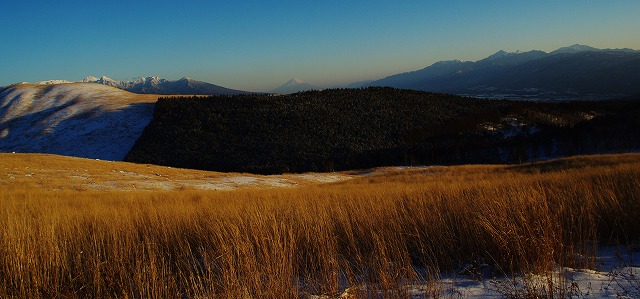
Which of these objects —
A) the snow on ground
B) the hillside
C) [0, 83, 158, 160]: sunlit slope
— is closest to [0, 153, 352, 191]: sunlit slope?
the hillside

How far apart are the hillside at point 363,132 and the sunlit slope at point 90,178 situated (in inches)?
598

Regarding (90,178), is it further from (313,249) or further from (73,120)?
(73,120)

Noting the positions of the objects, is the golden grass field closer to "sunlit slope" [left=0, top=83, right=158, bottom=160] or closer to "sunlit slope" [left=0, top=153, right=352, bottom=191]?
"sunlit slope" [left=0, top=153, right=352, bottom=191]

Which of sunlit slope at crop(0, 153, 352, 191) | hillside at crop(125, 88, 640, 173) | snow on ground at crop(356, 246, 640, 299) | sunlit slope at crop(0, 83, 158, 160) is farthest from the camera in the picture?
sunlit slope at crop(0, 83, 158, 160)

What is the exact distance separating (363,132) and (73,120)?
161 ft

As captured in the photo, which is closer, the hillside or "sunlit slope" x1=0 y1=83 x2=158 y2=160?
the hillside

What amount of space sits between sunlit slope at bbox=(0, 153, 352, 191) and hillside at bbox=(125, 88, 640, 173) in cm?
1518

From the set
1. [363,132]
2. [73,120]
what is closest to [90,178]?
[363,132]

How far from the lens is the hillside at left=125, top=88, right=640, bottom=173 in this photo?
4881cm

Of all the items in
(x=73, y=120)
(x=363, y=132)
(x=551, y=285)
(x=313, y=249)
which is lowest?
(x=363, y=132)

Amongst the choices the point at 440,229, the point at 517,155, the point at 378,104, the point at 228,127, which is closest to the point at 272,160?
the point at 228,127

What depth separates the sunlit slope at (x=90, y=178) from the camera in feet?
65.4

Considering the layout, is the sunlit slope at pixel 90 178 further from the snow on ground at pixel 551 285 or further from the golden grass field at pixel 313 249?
the snow on ground at pixel 551 285

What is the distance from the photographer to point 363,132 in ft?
186
